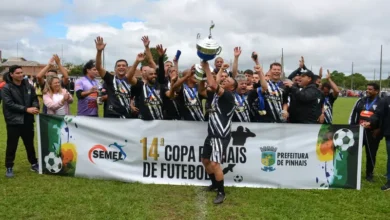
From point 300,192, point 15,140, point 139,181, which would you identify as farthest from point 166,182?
point 15,140

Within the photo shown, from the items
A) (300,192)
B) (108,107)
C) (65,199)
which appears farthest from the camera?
(108,107)

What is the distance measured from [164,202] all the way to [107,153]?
174 centimetres

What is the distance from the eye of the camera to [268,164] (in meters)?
6.36

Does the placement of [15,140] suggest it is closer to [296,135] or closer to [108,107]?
[108,107]

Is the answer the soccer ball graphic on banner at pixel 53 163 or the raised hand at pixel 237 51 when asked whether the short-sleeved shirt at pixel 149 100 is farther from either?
the soccer ball graphic on banner at pixel 53 163

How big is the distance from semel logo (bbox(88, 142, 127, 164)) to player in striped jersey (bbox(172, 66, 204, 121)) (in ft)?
4.25

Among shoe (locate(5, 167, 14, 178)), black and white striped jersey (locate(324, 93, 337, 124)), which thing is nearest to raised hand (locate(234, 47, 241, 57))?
black and white striped jersey (locate(324, 93, 337, 124))

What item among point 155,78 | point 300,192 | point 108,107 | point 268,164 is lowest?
point 300,192

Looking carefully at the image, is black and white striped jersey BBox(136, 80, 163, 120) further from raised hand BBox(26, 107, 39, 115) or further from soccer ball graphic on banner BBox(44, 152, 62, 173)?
raised hand BBox(26, 107, 39, 115)

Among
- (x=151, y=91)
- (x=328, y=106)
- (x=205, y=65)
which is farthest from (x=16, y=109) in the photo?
(x=328, y=106)

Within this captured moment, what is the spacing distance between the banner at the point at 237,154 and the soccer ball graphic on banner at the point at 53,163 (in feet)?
1.46

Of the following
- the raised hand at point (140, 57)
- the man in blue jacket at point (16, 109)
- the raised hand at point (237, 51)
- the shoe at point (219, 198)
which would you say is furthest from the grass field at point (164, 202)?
the raised hand at point (237, 51)

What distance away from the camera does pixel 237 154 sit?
6.39 m

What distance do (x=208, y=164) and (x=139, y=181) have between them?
1.45 m
